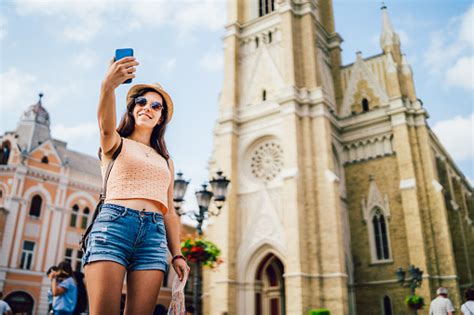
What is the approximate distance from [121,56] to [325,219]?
1747 centimetres

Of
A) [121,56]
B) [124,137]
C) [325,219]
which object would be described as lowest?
[124,137]

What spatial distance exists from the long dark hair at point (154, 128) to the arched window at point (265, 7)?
81.9 feet

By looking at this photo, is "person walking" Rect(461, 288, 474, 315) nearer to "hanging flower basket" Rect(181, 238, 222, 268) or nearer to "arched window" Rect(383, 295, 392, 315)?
"hanging flower basket" Rect(181, 238, 222, 268)

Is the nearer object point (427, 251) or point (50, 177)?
point (427, 251)

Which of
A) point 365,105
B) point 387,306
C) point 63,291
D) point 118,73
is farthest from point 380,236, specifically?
point 118,73

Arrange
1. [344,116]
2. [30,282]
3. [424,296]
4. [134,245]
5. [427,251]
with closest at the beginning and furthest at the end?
[134,245] < [424,296] < [427,251] < [30,282] < [344,116]

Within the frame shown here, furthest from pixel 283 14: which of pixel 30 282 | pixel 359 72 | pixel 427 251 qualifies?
pixel 30 282

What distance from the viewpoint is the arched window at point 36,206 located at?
2227cm

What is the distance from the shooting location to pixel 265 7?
2631 cm

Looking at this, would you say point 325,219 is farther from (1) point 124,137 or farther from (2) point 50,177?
(1) point 124,137

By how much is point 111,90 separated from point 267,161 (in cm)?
1995

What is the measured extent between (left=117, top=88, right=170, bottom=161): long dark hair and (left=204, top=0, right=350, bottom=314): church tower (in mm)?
15615

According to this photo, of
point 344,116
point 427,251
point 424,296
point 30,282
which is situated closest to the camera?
point 424,296

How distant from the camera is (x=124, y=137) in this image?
2.51 m
